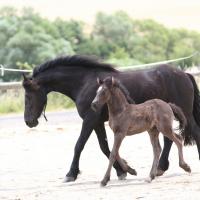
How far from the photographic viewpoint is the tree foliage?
49.3 m

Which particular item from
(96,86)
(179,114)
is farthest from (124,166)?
(96,86)

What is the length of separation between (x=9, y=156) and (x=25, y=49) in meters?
35.9

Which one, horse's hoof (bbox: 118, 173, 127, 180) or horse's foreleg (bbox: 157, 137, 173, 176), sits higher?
horse's foreleg (bbox: 157, 137, 173, 176)

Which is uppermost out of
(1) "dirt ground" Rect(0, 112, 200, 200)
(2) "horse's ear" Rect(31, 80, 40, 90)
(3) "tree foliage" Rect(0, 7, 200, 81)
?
(2) "horse's ear" Rect(31, 80, 40, 90)

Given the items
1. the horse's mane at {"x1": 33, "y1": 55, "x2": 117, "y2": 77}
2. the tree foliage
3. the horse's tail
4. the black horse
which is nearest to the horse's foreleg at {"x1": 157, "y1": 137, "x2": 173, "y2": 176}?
the black horse

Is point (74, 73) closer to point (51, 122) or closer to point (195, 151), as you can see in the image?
point (195, 151)

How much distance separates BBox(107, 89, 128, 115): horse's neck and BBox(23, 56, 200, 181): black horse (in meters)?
0.75

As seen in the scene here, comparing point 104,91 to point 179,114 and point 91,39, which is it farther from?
point 91,39

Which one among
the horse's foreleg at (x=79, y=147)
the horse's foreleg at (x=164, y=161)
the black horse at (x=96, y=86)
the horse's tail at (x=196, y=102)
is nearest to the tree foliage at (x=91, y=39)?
the horse's tail at (x=196, y=102)

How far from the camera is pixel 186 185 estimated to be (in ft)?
33.2

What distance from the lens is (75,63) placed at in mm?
12367

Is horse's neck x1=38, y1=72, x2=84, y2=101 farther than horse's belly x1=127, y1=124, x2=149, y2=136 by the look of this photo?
Yes

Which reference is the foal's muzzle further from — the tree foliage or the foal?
the tree foliage

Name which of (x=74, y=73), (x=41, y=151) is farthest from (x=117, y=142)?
(x=41, y=151)
